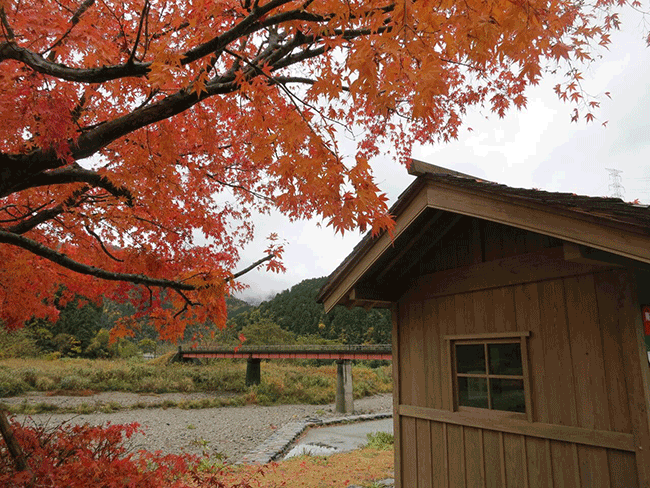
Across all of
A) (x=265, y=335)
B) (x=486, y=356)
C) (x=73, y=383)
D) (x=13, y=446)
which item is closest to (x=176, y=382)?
(x=73, y=383)

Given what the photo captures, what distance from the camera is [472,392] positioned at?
438 centimetres

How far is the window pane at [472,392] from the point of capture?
427cm

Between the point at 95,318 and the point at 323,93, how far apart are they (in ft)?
131

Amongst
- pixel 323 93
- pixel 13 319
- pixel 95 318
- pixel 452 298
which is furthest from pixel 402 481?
pixel 95 318

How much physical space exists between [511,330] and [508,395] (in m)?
0.63

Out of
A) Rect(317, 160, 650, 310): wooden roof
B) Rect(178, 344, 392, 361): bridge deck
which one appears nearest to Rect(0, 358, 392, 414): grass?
Rect(178, 344, 392, 361): bridge deck

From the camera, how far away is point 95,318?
37.3m

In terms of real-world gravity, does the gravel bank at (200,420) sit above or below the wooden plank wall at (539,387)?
below

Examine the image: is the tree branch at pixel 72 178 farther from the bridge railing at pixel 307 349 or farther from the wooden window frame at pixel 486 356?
the bridge railing at pixel 307 349

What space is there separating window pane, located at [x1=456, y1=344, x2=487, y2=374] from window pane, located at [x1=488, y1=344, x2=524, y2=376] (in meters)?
0.11

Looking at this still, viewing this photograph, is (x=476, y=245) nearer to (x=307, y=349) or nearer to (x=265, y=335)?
(x=307, y=349)

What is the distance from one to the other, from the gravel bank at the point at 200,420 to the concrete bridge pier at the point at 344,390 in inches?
24.0

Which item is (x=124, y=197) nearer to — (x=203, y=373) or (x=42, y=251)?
(x=42, y=251)

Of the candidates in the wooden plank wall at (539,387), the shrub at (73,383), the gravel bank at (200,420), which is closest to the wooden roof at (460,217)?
the wooden plank wall at (539,387)
